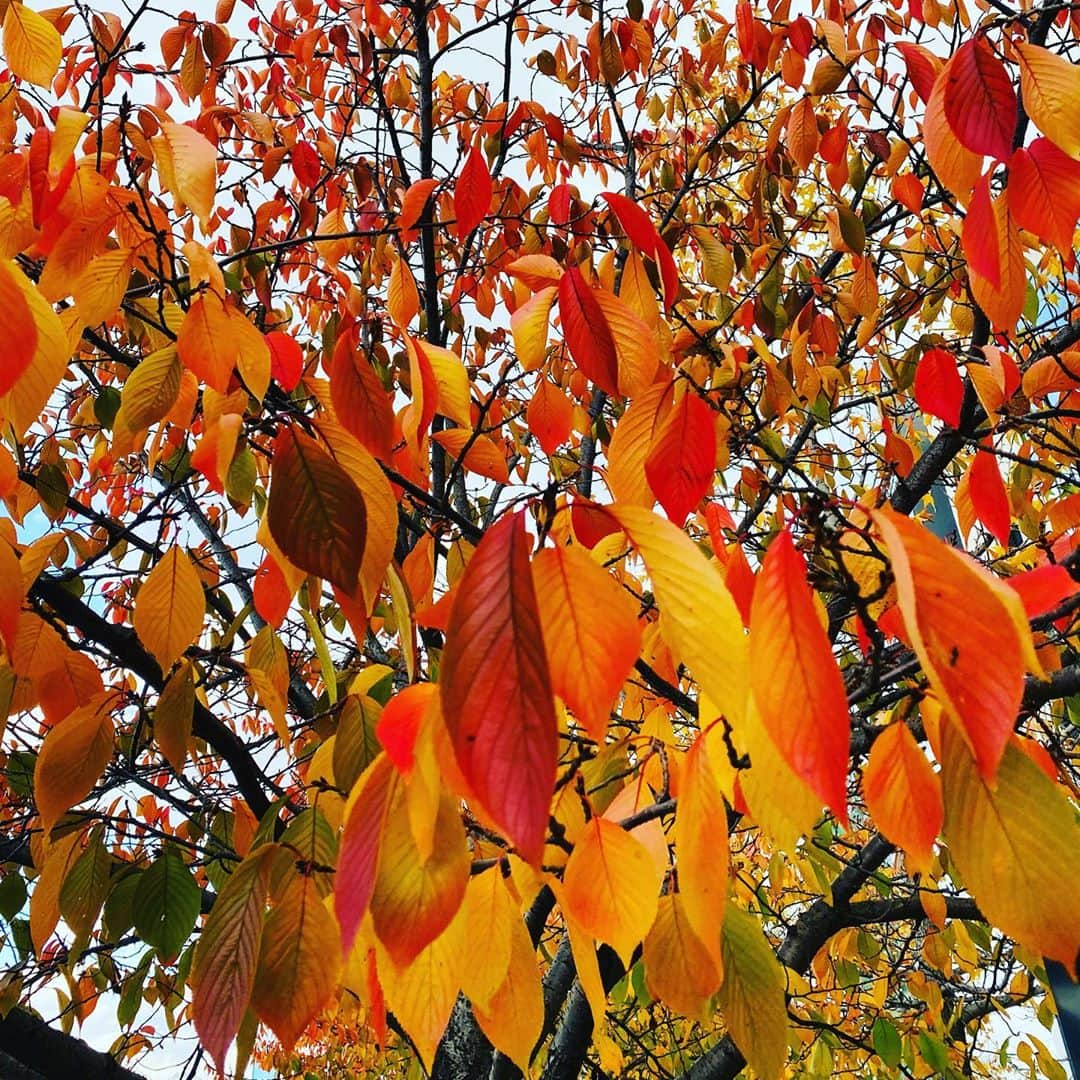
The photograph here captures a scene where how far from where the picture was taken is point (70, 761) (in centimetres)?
97

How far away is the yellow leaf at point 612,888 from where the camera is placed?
0.61 metres

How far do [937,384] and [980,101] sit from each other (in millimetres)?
758

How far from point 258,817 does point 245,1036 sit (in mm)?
701

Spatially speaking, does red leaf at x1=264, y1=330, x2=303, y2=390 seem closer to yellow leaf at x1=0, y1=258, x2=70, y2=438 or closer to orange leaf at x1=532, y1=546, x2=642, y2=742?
yellow leaf at x1=0, y1=258, x2=70, y2=438

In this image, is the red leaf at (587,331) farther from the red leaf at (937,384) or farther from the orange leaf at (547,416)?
the red leaf at (937,384)

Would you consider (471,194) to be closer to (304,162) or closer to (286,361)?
(286,361)

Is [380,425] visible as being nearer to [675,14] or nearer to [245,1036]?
[245,1036]

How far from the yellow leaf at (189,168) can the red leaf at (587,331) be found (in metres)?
0.36

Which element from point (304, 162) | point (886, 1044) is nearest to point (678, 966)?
point (886, 1044)

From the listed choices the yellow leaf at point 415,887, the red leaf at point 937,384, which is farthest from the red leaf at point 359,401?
the red leaf at point 937,384

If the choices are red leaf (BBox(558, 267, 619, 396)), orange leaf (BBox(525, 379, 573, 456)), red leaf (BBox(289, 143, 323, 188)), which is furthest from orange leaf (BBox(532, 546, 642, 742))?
red leaf (BBox(289, 143, 323, 188))

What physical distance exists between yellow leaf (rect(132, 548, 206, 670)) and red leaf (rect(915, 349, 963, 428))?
1.21 metres

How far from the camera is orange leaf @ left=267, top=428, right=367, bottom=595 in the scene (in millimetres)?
608

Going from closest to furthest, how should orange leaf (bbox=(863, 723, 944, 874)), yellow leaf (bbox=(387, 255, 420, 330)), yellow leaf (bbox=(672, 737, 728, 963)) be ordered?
1. yellow leaf (bbox=(672, 737, 728, 963))
2. orange leaf (bbox=(863, 723, 944, 874))
3. yellow leaf (bbox=(387, 255, 420, 330))
